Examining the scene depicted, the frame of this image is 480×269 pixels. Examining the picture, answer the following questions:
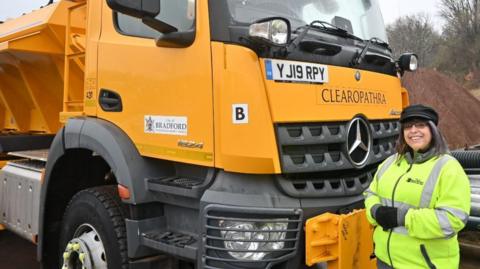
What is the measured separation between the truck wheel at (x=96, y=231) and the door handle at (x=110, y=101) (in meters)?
0.57

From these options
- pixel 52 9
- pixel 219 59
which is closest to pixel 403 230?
pixel 219 59

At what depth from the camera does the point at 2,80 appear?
529 cm

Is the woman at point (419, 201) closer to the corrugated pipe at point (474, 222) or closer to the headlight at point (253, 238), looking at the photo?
the headlight at point (253, 238)

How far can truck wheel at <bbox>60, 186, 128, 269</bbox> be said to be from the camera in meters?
3.00

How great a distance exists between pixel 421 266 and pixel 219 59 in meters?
1.44

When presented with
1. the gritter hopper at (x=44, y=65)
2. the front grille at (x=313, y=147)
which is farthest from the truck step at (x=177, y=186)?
the gritter hopper at (x=44, y=65)

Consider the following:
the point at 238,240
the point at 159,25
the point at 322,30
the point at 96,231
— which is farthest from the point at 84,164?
the point at 322,30

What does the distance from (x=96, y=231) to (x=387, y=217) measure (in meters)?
1.89

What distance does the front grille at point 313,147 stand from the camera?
98.9 inches

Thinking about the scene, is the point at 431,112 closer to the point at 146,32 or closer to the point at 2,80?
the point at 146,32

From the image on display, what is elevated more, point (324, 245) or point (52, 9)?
point (52, 9)

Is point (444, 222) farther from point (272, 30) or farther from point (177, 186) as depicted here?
point (177, 186)

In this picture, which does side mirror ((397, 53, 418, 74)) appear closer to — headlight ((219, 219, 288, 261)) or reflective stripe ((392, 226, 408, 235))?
reflective stripe ((392, 226, 408, 235))

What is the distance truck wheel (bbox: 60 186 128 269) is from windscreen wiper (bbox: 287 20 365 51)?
1.52 meters
